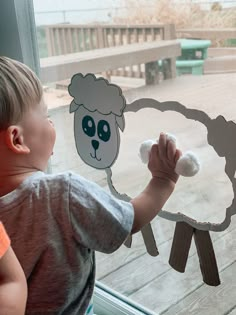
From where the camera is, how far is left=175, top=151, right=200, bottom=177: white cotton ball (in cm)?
79

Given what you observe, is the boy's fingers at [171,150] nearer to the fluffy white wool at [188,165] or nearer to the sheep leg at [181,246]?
the fluffy white wool at [188,165]

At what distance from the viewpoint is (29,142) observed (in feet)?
2.54

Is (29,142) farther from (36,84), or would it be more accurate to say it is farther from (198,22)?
(198,22)

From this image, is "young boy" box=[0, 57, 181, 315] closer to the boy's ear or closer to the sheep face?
the boy's ear

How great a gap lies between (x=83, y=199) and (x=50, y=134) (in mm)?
126

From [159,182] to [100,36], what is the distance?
1.07 feet

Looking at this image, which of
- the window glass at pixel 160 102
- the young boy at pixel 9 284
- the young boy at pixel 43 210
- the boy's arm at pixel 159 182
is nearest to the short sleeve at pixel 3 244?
the young boy at pixel 9 284

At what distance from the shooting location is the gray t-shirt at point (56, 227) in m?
0.74

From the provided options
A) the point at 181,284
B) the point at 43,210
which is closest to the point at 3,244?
the point at 43,210

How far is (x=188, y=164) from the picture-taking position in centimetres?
79

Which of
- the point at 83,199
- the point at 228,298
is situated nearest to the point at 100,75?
the point at 83,199

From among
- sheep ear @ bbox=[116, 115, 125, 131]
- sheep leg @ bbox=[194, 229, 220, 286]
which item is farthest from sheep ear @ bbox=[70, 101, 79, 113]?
sheep leg @ bbox=[194, 229, 220, 286]

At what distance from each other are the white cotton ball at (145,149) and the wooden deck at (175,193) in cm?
5

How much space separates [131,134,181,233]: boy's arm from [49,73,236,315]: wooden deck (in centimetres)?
4
